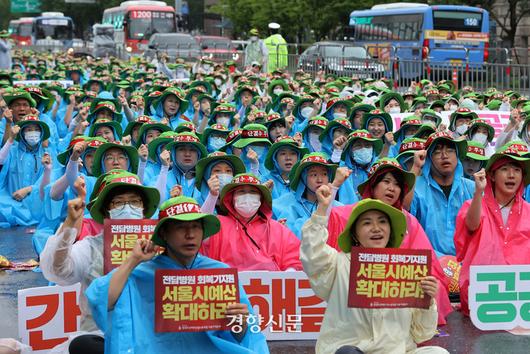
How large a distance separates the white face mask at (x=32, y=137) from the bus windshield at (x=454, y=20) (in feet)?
78.7

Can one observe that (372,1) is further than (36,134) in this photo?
Yes

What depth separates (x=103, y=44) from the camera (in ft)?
159

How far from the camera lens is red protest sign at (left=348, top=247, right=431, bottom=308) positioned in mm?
6039

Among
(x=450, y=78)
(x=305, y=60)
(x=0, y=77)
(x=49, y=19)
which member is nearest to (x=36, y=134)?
(x=0, y=77)

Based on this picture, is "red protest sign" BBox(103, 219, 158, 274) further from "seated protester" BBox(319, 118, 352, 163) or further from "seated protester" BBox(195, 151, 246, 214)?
"seated protester" BBox(319, 118, 352, 163)

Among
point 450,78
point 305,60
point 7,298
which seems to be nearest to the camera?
point 7,298

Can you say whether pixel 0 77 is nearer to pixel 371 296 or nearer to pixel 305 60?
pixel 305 60

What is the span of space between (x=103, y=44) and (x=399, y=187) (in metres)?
41.4

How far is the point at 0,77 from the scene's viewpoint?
71.9 feet

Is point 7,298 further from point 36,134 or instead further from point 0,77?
point 0,77

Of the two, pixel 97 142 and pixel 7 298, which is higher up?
pixel 97 142

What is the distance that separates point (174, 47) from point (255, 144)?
29.2m

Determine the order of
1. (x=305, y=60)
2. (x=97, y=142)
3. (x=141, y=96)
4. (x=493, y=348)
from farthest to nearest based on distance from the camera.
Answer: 1. (x=305, y=60)
2. (x=141, y=96)
3. (x=97, y=142)
4. (x=493, y=348)

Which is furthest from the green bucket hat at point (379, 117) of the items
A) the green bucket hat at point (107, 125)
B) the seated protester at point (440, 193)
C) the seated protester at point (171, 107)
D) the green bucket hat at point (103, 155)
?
the green bucket hat at point (103, 155)
